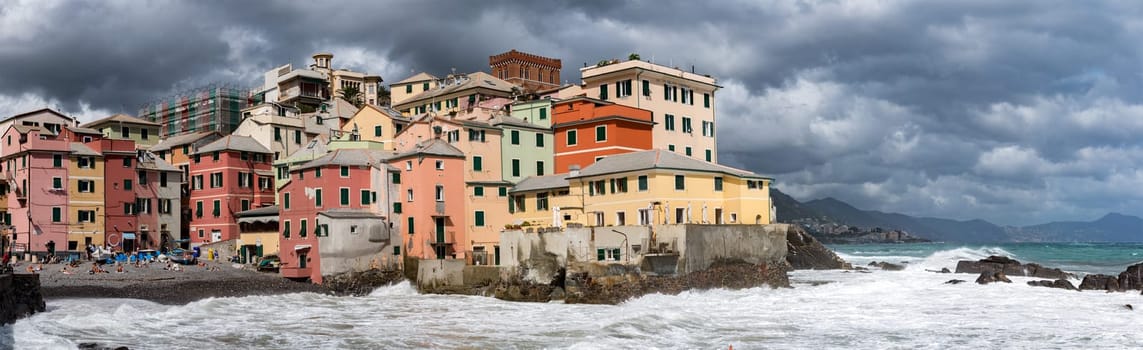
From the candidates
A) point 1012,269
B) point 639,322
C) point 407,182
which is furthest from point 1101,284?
point 407,182

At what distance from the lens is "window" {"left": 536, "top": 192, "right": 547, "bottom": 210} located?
62.4m

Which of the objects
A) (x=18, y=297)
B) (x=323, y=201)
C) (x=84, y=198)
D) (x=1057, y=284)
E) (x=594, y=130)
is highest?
(x=594, y=130)

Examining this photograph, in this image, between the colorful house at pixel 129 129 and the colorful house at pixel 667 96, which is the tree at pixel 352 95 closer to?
the colorful house at pixel 129 129

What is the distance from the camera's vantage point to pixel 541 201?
6281 centimetres

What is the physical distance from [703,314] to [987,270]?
37.3 m

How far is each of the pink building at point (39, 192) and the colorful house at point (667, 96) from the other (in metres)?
38.4

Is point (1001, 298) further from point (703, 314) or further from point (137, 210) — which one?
point (137, 210)

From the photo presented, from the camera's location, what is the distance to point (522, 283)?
2173 inches

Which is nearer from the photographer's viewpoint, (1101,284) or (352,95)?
(1101,284)

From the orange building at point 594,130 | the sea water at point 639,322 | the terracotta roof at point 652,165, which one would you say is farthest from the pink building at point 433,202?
the terracotta roof at point 652,165

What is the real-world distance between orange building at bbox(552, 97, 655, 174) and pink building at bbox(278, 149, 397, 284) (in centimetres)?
1271

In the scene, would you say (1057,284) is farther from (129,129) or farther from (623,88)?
(129,129)

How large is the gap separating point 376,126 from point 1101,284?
49.9 m

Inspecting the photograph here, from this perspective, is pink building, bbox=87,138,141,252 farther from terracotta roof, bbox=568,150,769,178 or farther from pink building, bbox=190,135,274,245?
terracotta roof, bbox=568,150,769,178
